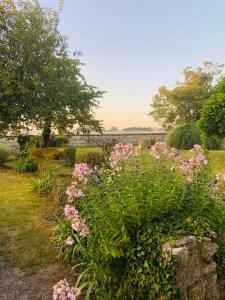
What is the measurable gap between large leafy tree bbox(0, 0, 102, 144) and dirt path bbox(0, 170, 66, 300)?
5.54 metres

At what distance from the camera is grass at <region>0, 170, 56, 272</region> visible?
4.05 m

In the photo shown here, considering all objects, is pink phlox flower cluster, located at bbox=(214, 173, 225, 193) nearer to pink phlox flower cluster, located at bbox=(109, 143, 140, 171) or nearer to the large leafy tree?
pink phlox flower cluster, located at bbox=(109, 143, 140, 171)

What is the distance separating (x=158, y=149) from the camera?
3.64 metres

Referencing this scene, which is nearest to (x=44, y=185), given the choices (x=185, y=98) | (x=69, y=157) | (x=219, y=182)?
(x=69, y=157)

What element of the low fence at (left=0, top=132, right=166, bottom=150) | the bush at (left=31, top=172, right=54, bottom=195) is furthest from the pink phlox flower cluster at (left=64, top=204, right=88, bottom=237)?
the low fence at (left=0, top=132, right=166, bottom=150)

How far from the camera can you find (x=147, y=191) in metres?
2.88

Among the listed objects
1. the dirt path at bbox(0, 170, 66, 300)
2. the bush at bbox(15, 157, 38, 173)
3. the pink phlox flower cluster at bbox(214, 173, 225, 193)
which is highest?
the pink phlox flower cluster at bbox(214, 173, 225, 193)

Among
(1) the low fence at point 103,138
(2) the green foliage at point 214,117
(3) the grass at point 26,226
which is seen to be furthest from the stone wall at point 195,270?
(1) the low fence at point 103,138

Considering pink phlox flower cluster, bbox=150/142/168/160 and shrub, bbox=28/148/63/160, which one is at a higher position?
pink phlox flower cluster, bbox=150/142/168/160

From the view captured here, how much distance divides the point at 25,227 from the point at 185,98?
2520 cm

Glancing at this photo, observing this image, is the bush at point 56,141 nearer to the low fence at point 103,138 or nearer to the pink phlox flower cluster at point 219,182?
the low fence at point 103,138

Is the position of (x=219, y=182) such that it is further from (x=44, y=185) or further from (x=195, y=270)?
(x=44, y=185)

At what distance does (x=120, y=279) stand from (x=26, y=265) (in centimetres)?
174

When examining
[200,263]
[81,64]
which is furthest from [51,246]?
[81,64]
